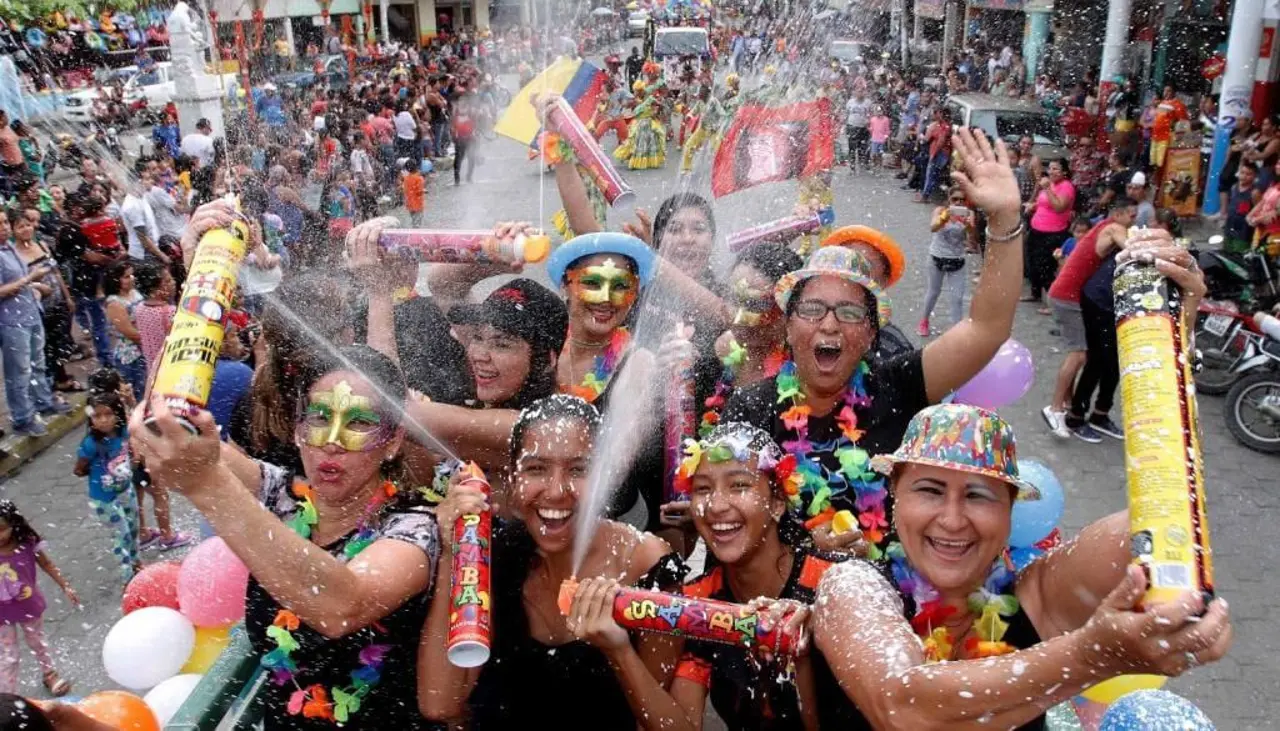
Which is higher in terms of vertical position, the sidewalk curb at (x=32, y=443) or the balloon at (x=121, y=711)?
the balloon at (x=121, y=711)

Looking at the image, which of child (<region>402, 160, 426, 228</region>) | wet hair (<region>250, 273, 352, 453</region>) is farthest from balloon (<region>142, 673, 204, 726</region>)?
child (<region>402, 160, 426, 228</region>)

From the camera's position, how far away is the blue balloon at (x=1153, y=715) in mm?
2146

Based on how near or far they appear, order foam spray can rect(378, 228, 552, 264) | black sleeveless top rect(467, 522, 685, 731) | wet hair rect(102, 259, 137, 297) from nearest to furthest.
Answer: black sleeveless top rect(467, 522, 685, 731) → foam spray can rect(378, 228, 552, 264) → wet hair rect(102, 259, 137, 297)

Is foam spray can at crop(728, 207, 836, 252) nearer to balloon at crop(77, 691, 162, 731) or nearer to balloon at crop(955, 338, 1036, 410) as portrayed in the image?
balloon at crop(955, 338, 1036, 410)

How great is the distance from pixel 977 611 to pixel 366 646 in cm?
139

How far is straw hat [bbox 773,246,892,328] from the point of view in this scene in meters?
3.14

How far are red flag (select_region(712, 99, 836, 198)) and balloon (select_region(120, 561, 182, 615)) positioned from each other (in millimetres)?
4341

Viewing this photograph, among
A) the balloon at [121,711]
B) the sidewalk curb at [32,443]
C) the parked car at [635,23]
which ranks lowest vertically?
the sidewalk curb at [32,443]

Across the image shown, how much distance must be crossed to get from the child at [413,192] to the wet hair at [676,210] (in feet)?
29.6

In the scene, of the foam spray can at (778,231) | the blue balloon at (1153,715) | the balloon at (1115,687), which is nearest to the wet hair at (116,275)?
the foam spray can at (778,231)

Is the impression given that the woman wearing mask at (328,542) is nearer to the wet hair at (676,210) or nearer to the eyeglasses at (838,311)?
the eyeglasses at (838,311)

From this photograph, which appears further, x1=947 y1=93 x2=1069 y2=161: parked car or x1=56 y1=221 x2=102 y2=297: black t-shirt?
x1=947 y1=93 x2=1069 y2=161: parked car

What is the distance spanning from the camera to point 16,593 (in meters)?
4.38

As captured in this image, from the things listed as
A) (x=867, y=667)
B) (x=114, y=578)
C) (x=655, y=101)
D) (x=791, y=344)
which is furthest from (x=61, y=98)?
(x=867, y=667)
